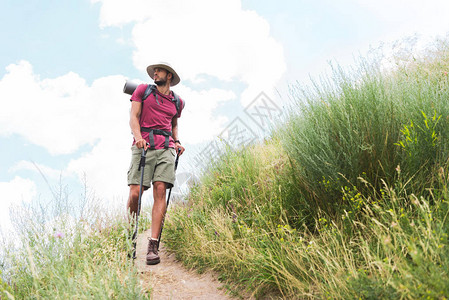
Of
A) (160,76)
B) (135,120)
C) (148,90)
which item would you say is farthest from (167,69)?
(135,120)

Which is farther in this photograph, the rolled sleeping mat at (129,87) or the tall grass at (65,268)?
the rolled sleeping mat at (129,87)

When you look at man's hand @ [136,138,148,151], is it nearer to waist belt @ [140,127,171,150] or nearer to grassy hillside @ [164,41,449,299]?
waist belt @ [140,127,171,150]

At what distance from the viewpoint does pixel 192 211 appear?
5895mm

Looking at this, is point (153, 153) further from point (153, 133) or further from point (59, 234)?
point (59, 234)

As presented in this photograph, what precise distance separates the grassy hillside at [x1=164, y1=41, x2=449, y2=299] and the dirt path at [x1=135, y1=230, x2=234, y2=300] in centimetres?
16

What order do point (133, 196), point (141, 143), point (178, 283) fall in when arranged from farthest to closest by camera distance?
1. point (133, 196)
2. point (141, 143)
3. point (178, 283)

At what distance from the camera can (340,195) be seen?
3824mm

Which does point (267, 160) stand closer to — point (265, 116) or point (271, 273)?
point (265, 116)

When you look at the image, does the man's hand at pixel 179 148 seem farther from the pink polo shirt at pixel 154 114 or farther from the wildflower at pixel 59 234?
the wildflower at pixel 59 234

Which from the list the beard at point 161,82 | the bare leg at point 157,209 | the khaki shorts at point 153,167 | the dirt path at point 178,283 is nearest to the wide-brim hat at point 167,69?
the beard at point 161,82

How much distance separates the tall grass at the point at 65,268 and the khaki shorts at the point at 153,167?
0.86 meters

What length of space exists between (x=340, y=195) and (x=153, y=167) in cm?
266

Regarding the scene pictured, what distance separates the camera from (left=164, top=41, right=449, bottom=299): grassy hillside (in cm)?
291

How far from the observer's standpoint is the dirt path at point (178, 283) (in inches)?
152
